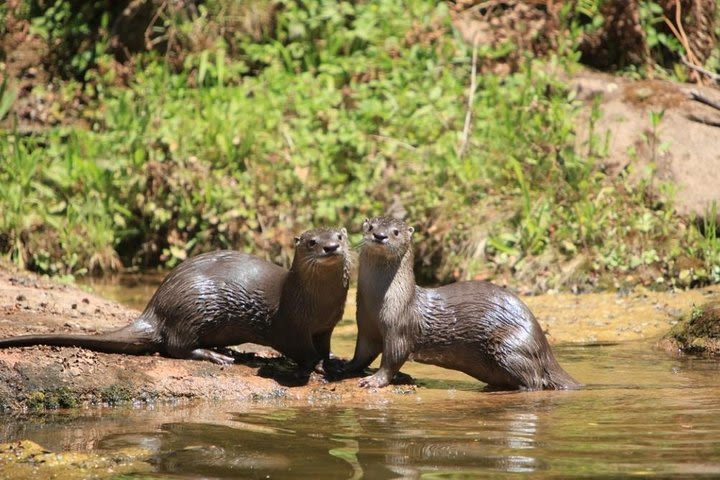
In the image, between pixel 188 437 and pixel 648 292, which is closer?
pixel 188 437

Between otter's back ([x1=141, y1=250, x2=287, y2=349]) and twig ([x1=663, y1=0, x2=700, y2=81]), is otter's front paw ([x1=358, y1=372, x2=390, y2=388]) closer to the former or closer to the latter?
otter's back ([x1=141, y1=250, x2=287, y2=349])

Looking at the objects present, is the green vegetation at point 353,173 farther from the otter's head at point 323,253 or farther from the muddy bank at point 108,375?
the otter's head at point 323,253

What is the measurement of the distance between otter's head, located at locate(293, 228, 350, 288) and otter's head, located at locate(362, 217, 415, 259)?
9 centimetres

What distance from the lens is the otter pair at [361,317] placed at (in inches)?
179

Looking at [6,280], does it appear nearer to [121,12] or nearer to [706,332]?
[706,332]

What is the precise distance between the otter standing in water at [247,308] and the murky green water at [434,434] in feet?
1.14

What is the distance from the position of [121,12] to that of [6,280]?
5062mm

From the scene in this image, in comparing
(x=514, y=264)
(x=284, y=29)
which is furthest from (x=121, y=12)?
(x=514, y=264)

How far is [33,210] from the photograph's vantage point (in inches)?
315

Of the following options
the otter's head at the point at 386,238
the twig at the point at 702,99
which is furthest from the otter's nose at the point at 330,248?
the twig at the point at 702,99

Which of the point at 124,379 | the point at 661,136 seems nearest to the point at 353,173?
the point at 661,136

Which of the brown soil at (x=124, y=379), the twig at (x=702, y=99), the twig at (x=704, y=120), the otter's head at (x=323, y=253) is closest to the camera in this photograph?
the brown soil at (x=124, y=379)

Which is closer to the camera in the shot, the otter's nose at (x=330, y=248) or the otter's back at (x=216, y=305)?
the otter's nose at (x=330, y=248)

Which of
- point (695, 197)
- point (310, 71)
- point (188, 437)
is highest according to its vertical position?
point (310, 71)
